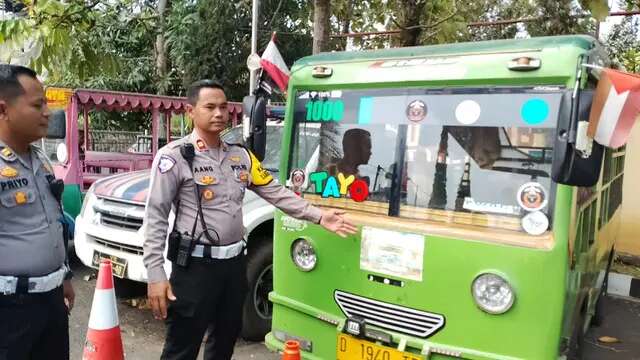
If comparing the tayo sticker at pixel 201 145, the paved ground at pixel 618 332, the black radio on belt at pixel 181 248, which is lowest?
the paved ground at pixel 618 332

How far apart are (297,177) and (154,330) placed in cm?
219

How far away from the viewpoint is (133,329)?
4.74 metres

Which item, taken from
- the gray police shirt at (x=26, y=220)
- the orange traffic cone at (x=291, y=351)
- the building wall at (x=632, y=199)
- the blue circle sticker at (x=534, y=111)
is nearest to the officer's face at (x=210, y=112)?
the gray police shirt at (x=26, y=220)

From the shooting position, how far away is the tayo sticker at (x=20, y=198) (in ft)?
7.34

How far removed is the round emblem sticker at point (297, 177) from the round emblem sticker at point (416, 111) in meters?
0.84

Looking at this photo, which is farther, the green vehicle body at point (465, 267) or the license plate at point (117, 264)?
the license plate at point (117, 264)

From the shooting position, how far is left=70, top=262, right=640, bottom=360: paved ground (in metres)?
4.33

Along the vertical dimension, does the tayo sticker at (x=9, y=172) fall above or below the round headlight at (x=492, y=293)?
above

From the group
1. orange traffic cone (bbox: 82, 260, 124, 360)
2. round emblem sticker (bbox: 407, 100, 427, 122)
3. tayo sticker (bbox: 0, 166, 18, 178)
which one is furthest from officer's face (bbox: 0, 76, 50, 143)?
round emblem sticker (bbox: 407, 100, 427, 122)

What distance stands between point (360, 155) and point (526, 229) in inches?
40.0

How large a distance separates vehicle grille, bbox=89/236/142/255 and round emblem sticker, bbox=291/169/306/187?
5.59 feet

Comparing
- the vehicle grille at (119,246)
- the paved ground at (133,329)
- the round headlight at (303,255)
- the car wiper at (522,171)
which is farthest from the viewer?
the vehicle grille at (119,246)

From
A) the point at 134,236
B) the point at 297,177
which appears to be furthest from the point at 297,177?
the point at 134,236

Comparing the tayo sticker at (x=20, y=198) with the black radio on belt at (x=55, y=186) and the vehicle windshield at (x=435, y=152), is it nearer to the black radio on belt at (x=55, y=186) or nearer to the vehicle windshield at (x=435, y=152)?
the black radio on belt at (x=55, y=186)
